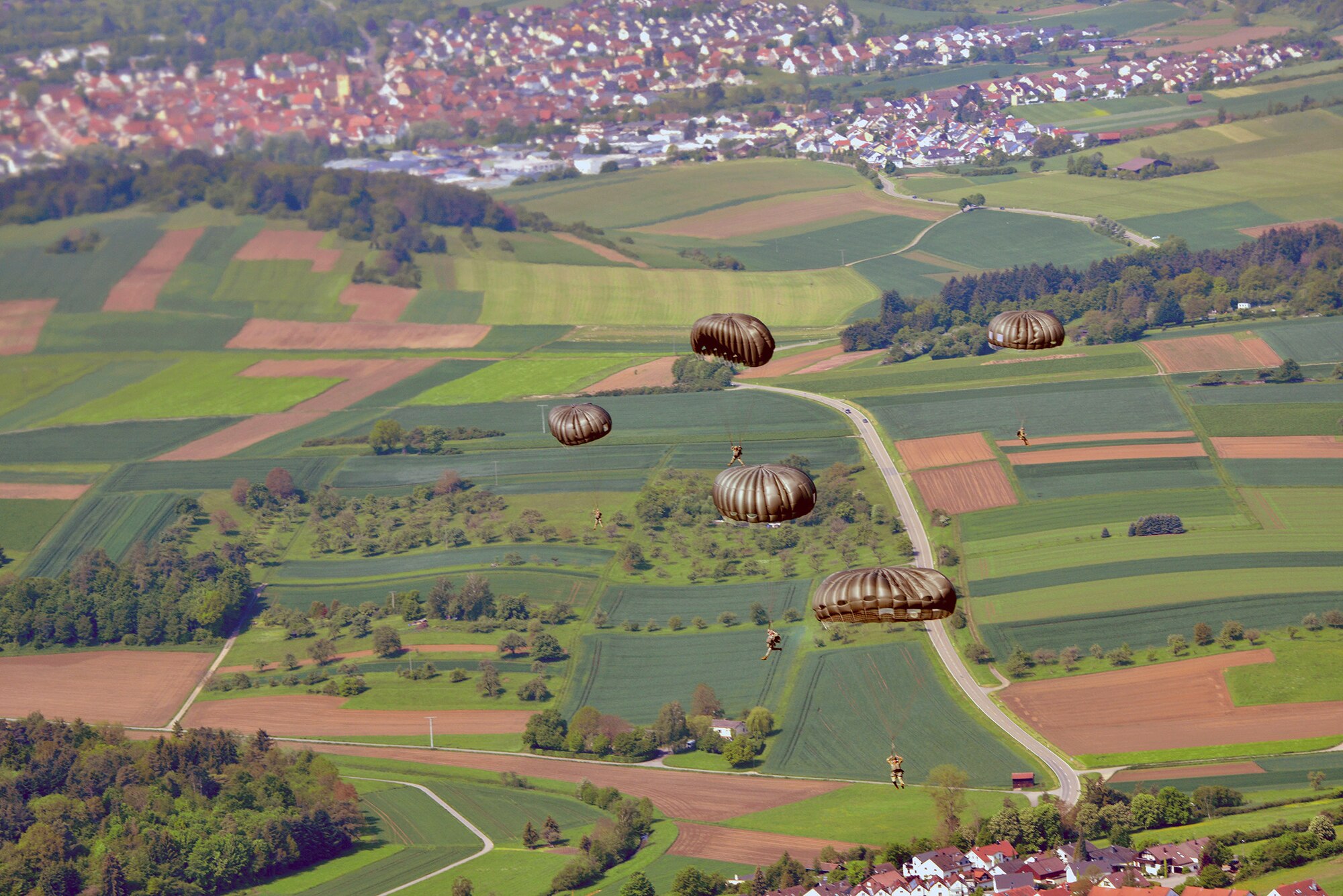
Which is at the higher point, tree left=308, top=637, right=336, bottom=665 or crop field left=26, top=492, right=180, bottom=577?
crop field left=26, top=492, right=180, bottom=577

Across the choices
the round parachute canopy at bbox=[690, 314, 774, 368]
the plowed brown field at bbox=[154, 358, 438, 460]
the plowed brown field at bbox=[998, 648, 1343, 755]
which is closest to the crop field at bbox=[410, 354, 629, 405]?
the plowed brown field at bbox=[154, 358, 438, 460]

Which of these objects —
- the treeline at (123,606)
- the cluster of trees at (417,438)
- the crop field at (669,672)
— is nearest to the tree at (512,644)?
the crop field at (669,672)

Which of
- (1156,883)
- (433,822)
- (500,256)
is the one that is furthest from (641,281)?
(1156,883)

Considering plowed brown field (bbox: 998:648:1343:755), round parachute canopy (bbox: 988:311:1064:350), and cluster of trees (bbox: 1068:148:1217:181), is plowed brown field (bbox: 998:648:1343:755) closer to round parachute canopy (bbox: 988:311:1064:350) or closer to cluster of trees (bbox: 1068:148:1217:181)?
round parachute canopy (bbox: 988:311:1064:350)

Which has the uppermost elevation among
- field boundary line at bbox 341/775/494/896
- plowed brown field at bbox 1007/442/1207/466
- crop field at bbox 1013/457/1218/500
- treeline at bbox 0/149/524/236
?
treeline at bbox 0/149/524/236

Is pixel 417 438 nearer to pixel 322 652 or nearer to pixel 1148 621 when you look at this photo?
pixel 322 652

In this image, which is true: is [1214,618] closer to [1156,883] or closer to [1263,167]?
[1156,883]

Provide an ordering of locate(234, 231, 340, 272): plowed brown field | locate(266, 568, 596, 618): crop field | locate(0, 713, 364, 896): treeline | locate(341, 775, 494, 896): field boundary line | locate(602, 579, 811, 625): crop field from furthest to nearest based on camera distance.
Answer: locate(234, 231, 340, 272): plowed brown field, locate(266, 568, 596, 618): crop field, locate(602, 579, 811, 625): crop field, locate(0, 713, 364, 896): treeline, locate(341, 775, 494, 896): field boundary line
